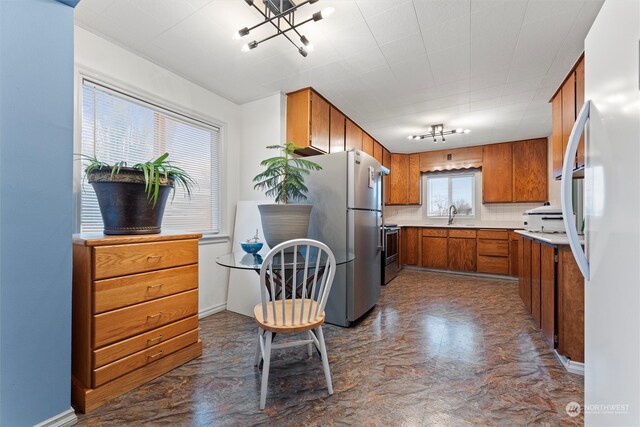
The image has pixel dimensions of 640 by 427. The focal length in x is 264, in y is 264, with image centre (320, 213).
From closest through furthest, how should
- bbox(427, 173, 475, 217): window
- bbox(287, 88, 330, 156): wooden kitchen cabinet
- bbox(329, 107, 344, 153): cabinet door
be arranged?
bbox(287, 88, 330, 156): wooden kitchen cabinet → bbox(329, 107, 344, 153): cabinet door → bbox(427, 173, 475, 217): window

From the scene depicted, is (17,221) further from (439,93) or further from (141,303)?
(439,93)

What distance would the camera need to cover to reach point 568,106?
2594 millimetres

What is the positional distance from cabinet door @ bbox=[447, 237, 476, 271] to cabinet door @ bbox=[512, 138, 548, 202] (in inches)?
45.7

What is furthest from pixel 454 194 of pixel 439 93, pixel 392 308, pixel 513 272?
pixel 392 308

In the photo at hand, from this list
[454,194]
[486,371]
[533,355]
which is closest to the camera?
[486,371]

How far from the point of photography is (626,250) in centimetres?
65

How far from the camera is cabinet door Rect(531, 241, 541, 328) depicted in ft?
7.64

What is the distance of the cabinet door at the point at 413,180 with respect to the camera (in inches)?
222

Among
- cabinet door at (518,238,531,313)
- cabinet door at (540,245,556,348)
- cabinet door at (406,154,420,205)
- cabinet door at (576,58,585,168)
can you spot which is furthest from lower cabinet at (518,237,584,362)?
cabinet door at (406,154,420,205)

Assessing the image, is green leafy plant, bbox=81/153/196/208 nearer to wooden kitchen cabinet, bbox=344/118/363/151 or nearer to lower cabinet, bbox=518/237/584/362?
wooden kitchen cabinet, bbox=344/118/363/151

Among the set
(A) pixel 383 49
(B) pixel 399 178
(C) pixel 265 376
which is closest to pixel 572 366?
(C) pixel 265 376

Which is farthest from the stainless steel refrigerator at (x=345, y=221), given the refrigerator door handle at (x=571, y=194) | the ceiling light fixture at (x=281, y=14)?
the refrigerator door handle at (x=571, y=194)

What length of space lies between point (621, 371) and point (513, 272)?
4.51 meters

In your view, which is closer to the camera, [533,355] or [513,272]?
[533,355]
